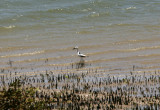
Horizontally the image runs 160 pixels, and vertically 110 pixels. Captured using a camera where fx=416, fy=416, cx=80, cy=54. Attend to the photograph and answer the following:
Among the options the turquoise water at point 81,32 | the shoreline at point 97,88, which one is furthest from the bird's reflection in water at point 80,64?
the shoreline at point 97,88

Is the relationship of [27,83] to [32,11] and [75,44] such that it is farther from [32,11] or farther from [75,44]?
[32,11]

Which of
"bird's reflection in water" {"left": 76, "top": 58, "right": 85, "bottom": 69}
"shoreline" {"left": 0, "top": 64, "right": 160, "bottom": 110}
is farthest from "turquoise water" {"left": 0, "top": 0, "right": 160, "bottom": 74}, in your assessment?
"shoreline" {"left": 0, "top": 64, "right": 160, "bottom": 110}

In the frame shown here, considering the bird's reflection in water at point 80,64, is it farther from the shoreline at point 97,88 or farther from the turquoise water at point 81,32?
the shoreline at point 97,88

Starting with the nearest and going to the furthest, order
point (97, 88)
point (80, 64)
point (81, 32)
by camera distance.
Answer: point (97, 88) < point (80, 64) < point (81, 32)

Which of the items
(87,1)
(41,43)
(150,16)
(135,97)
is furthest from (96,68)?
(87,1)

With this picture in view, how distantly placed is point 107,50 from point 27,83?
6281 mm

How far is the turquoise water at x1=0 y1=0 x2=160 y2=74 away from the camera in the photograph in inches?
596

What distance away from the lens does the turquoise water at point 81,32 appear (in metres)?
15.1

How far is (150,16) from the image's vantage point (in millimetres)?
24250

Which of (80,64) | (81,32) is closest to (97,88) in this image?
(80,64)

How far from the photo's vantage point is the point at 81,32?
68.2 feet

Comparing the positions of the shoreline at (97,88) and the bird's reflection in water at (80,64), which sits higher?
the shoreline at (97,88)

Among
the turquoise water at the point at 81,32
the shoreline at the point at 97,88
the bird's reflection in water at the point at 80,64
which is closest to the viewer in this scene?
the shoreline at the point at 97,88

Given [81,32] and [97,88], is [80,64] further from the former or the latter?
[81,32]
